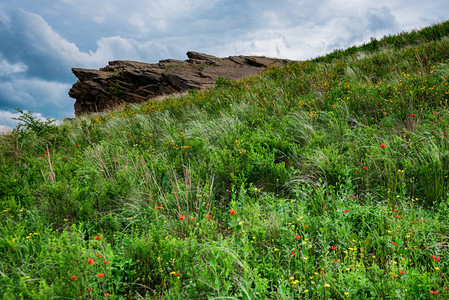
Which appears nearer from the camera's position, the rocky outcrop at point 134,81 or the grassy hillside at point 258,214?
the grassy hillside at point 258,214

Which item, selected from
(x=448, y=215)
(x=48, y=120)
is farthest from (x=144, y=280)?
(x=48, y=120)

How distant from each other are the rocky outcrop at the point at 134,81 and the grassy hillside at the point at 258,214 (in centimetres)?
1402

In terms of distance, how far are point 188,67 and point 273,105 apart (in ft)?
58.3

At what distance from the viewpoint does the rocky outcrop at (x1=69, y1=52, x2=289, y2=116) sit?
19.0 metres

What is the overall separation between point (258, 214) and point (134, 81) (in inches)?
831

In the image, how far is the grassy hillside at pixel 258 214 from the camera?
6.15ft

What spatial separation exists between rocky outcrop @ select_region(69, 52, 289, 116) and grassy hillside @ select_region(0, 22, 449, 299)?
552 inches

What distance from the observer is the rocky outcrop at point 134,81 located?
19.0 m

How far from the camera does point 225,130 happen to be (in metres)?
5.13

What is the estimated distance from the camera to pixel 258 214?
2520mm

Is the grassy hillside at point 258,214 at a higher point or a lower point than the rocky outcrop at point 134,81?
lower

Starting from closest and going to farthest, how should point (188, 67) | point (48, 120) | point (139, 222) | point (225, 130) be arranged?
point (139, 222)
point (225, 130)
point (48, 120)
point (188, 67)

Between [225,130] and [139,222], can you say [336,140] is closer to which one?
[225,130]

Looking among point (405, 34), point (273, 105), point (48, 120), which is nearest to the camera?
point (273, 105)
